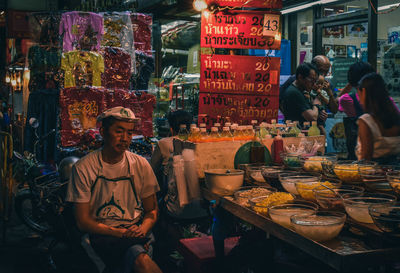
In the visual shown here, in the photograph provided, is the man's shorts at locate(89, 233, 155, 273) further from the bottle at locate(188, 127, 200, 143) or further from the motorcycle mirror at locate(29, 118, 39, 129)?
the motorcycle mirror at locate(29, 118, 39, 129)

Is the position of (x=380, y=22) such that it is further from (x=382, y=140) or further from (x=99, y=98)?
(x=99, y=98)

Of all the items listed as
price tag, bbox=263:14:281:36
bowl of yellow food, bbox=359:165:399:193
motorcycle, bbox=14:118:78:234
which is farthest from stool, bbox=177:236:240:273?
price tag, bbox=263:14:281:36

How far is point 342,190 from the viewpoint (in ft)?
8.61

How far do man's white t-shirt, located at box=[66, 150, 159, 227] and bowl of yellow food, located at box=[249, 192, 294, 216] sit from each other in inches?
44.8

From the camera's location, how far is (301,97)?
19.4ft

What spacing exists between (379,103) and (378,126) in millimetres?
240

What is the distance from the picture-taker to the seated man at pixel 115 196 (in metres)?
3.26

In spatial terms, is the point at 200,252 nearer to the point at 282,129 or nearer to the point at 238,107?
the point at 282,129

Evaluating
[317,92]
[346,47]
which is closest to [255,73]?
[317,92]

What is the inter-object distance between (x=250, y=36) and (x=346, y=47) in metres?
3.92

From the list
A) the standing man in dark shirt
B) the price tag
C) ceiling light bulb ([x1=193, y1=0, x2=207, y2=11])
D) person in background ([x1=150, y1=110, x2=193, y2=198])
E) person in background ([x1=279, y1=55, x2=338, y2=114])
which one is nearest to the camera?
ceiling light bulb ([x1=193, y1=0, x2=207, y2=11])

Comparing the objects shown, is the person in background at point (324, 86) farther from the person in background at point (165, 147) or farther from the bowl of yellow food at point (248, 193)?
the bowl of yellow food at point (248, 193)

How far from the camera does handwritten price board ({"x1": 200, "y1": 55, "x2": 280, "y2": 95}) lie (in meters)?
4.60

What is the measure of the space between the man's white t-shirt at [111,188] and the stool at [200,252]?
550 mm
